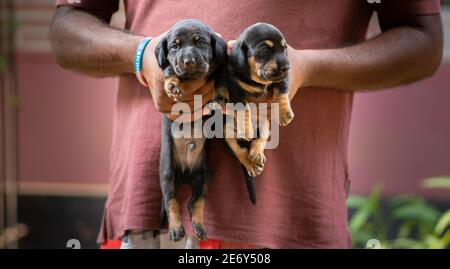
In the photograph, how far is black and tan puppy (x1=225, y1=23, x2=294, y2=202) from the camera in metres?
1.31

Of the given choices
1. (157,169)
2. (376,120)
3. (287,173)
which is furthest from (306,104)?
(376,120)

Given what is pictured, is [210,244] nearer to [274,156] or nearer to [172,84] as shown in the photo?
[274,156]

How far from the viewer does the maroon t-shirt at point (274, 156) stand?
161cm

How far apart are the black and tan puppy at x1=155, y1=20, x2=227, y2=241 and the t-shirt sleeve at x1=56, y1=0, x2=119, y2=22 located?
49 centimetres

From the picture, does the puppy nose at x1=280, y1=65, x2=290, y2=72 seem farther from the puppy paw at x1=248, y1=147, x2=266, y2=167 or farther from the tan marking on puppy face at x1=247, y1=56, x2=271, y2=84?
the puppy paw at x1=248, y1=147, x2=266, y2=167

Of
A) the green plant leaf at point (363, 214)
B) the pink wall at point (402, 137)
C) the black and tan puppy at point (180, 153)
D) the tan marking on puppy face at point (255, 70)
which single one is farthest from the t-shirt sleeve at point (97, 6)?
the pink wall at point (402, 137)

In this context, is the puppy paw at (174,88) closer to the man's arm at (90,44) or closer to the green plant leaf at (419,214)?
the man's arm at (90,44)

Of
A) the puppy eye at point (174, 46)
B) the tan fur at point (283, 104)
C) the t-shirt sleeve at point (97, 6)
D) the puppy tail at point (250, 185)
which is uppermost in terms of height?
the t-shirt sleeve at point (97, 6)

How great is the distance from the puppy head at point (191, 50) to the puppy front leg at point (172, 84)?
20 millimetres

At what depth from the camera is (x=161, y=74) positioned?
56.0 inches

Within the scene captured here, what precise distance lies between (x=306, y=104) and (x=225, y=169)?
0.25 meters

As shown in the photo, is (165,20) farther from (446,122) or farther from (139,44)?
(446,122)

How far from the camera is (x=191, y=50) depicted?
1.30 meters

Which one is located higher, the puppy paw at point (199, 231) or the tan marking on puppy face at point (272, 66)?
the tan marking on puppy face at point (272, 66)
